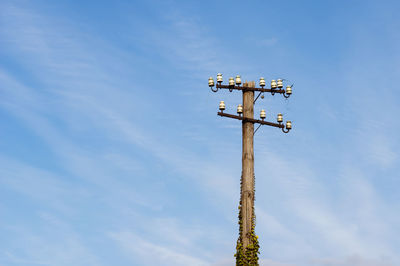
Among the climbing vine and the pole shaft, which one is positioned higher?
the pole shaft

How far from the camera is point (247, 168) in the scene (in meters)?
25.2

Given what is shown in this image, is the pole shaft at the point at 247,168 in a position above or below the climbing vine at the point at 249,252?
above

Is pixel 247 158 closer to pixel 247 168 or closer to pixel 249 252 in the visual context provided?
pixel 247 168

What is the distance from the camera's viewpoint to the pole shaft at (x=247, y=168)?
973 inches

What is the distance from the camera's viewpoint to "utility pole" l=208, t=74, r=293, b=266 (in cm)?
2445

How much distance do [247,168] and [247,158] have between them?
0.37 meters

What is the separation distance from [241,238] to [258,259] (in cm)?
92

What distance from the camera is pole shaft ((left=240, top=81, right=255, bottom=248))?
24.7 meters

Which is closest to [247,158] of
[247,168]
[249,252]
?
[247,168]

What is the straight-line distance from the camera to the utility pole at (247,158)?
2445cm

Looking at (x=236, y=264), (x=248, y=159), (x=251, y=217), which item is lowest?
(x=236, y=264)

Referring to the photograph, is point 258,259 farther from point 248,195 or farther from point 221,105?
point 221,105

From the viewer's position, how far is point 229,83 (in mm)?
25844

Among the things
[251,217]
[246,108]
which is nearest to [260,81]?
[246,108]
